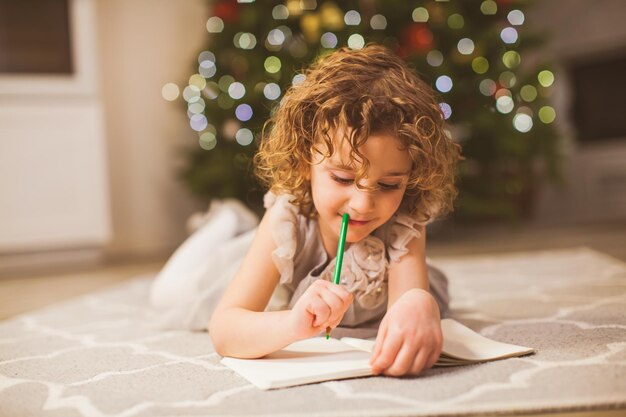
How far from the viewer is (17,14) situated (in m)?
2.72

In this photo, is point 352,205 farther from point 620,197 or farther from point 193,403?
point 620,197

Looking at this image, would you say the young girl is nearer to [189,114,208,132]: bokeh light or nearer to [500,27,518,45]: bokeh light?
[189,114,208,132]: bokeh light

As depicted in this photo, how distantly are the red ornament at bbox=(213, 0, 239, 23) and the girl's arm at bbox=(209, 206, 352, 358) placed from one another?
1.79 meters

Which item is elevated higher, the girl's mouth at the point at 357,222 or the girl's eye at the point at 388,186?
the girl's eye at the point at 388,186

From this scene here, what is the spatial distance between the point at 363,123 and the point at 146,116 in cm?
239

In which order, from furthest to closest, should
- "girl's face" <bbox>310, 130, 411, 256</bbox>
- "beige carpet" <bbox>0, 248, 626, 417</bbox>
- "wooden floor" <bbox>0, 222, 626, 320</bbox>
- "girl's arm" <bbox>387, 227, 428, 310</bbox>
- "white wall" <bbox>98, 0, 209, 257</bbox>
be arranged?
"white wall" <bbox>98, 0, 209, 257</bbox> → "wooden floor" <bbox>0, 222, 626, 320</bbox> → "girl's arm" <bbox>387, 227, 428, 310</bbox> → "girl's face" <bbox>310, 130, 411, 256</bbox> → "beige carpet" <bbox>0, 248, 626, 417</bbox>

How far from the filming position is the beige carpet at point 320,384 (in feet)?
2.56

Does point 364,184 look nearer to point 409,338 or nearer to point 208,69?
point 409,338

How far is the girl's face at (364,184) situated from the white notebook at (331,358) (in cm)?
17

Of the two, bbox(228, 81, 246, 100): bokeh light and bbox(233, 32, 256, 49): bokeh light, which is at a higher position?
bbox(233, 32, 256, 49): bokeh light

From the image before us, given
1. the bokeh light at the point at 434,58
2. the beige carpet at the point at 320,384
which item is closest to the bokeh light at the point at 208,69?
the bokeh light at the point at 434,58

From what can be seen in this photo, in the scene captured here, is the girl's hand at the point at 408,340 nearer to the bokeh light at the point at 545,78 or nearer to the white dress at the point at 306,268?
the white dress at the point at 306,268

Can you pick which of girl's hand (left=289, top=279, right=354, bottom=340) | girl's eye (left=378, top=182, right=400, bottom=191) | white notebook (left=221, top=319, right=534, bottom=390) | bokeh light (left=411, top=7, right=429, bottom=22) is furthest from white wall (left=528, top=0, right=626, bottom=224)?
girl's hand (left=289, top=279, right=354, bottom=340)

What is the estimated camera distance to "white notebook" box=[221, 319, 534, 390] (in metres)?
0.87
